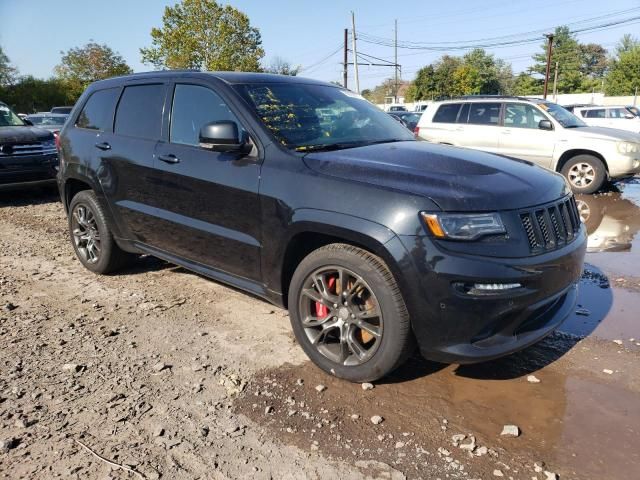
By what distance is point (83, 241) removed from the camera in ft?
17.2

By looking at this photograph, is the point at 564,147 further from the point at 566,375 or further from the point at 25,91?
the point at 25,91

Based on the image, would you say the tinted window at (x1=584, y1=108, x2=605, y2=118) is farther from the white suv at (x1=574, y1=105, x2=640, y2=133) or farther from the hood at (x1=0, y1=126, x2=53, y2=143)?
the hood at (x1=0, y1=126, x2=53, y2=143)

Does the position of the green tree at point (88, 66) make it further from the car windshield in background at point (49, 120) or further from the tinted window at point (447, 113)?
the tinted window at point (447, 113)

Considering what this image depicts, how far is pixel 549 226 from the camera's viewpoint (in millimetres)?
2891

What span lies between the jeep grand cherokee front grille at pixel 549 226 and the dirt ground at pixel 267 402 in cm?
87

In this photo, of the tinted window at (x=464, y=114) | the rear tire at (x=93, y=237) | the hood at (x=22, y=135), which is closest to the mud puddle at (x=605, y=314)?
the rear tire at (x=93, y=237)

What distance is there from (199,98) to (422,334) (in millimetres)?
2415

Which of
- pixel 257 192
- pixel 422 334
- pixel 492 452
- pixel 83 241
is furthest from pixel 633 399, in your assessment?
pixel 83 241

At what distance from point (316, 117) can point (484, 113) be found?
7633 millimetres

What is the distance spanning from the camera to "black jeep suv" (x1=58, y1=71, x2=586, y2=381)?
264cm

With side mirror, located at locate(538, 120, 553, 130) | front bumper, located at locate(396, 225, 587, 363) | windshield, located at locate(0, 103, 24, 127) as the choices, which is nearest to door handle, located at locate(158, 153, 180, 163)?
→ front bumper, located at locate(396, 225, 587, 363)

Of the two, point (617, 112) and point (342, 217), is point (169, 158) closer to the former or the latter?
point (342, 217)

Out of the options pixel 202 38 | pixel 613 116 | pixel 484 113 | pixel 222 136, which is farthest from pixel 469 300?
pixel 202 38

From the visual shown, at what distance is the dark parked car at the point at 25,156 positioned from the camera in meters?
8.57
